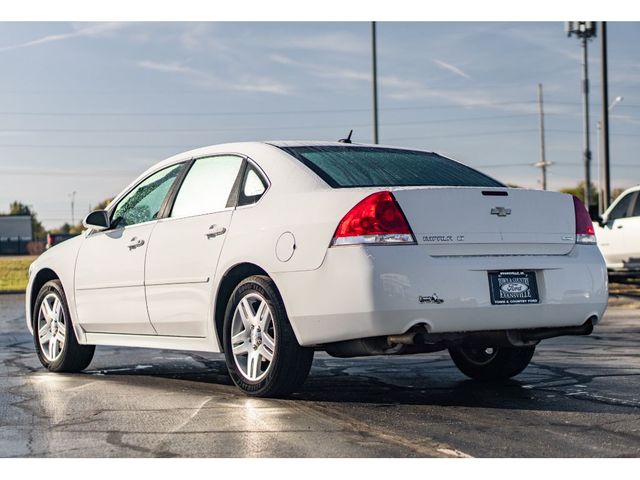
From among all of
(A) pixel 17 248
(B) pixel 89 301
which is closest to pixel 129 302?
(B) pixel 89 301

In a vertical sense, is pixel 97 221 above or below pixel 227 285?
above

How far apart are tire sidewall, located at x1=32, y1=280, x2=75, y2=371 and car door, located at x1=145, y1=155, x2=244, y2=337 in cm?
135

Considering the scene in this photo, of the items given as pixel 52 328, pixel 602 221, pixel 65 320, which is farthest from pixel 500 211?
pixel 602 221

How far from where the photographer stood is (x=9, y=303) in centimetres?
2181

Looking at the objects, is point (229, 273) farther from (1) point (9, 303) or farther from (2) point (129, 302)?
(1) point (9, 303)

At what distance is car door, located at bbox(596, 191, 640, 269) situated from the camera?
19000mm

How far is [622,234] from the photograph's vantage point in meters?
19.2

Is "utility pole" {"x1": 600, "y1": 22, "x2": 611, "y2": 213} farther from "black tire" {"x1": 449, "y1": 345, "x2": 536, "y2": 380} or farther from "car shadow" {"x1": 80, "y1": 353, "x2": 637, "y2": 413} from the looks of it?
"black tire" {"x1": 449, "y1": 345, "x2": 536, "y2": 380}

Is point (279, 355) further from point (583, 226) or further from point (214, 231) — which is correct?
point (583, 226)

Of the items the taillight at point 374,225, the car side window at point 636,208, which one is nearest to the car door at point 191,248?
the taillight at point 374,225

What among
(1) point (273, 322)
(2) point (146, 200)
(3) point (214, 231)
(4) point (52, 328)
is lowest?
(4) point (52, 328)

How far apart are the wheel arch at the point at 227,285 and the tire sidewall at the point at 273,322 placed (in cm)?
10

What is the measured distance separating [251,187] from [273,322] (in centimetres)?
102

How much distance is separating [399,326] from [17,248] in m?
102
